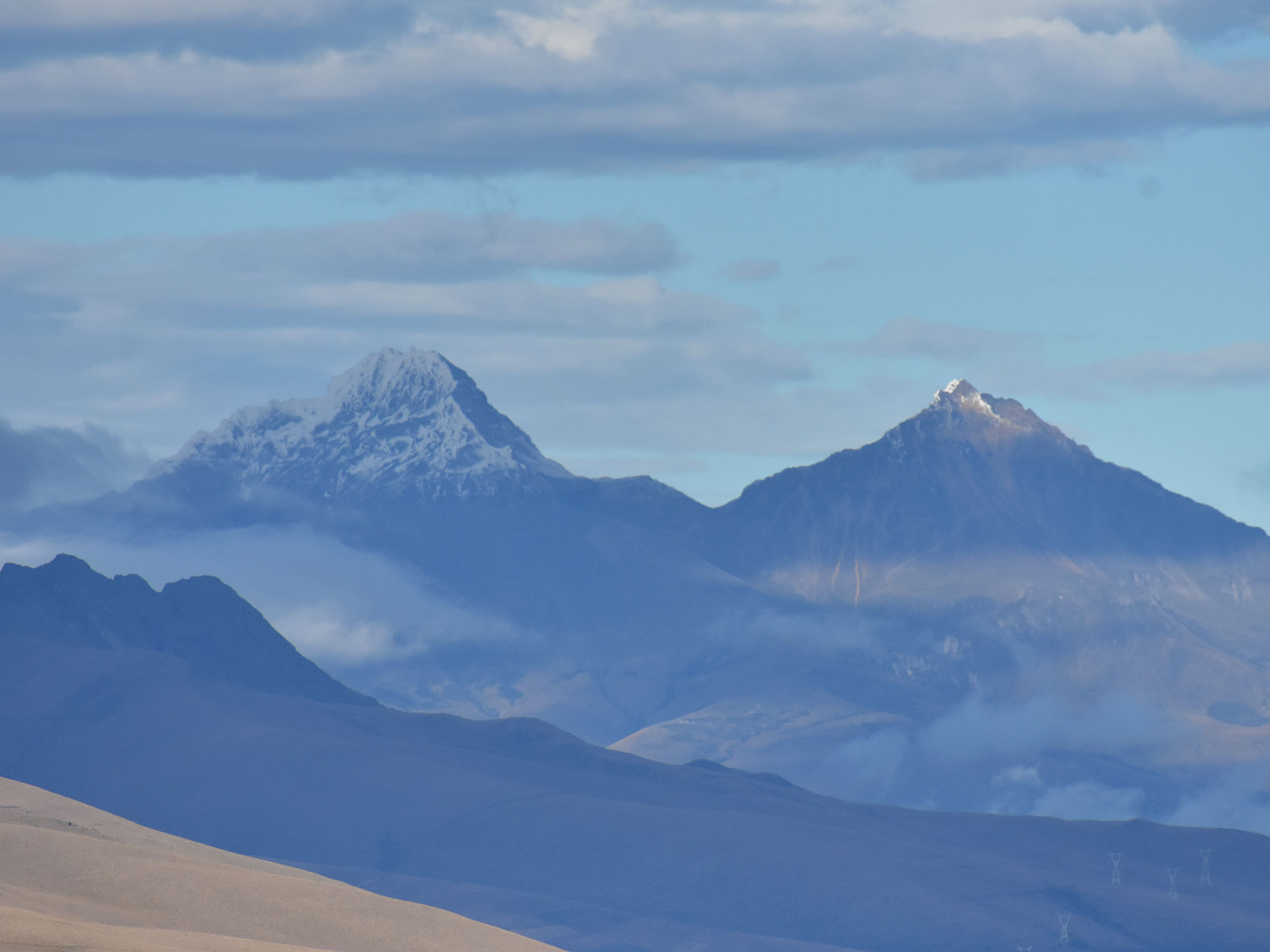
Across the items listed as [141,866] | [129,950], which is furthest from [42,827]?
[129,950]

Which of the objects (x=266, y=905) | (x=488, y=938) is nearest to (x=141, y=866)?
(x=266, y=905)

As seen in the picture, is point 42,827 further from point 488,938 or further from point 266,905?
point 488,938

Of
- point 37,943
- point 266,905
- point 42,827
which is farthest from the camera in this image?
point 42,827

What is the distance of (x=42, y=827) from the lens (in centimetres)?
15388

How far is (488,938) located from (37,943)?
50.1 metres

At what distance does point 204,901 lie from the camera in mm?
140875

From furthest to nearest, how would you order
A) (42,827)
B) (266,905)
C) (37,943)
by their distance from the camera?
(42,827), (266,905), (37,943)

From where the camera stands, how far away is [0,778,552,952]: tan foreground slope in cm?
13350

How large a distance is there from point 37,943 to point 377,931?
135 ft

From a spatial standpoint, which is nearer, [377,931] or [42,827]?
[377,931]

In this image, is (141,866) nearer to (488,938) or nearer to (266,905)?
(266,905)

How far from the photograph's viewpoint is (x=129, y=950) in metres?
107

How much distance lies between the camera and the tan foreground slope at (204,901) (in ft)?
438

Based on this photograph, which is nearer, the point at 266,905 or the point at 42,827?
the point at 266,905
